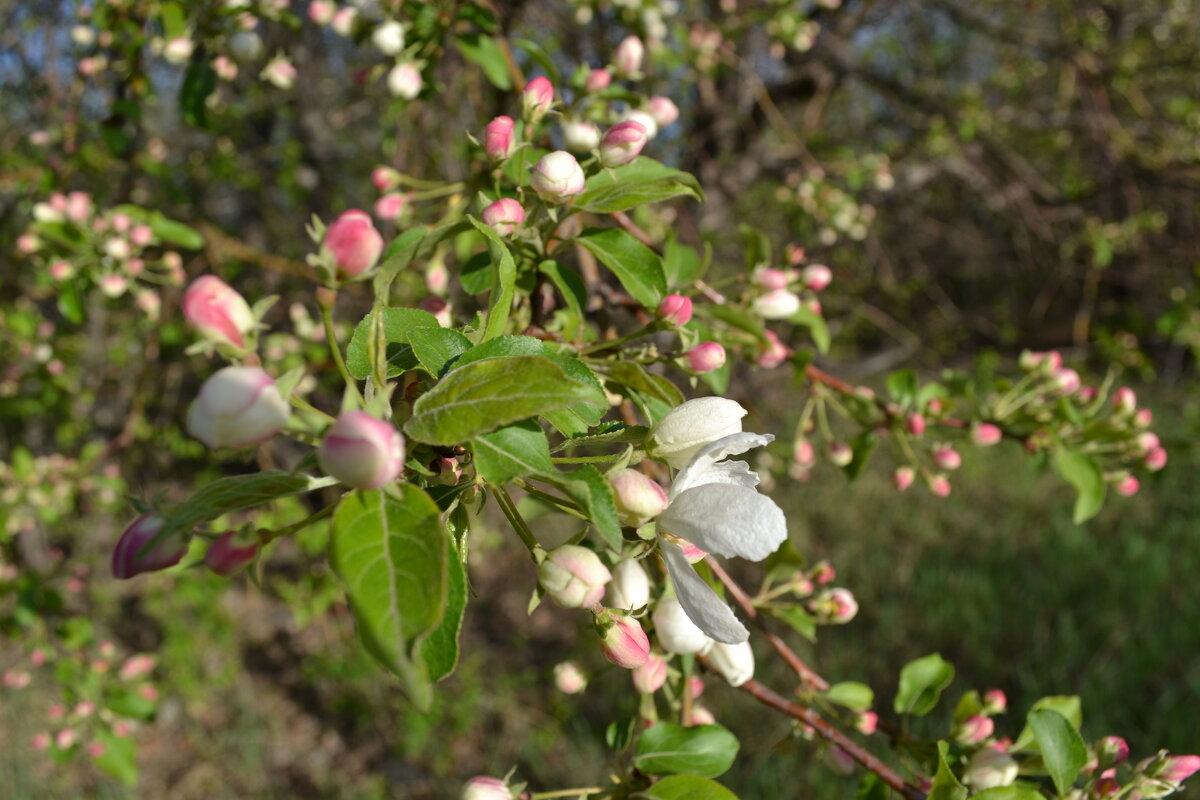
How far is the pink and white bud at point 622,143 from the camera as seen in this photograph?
0.75 metres

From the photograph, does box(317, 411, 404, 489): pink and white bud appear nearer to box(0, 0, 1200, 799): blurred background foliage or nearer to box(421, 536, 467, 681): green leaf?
box(421, 536, 467, 681): green leaf

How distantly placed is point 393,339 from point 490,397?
15 centimetres

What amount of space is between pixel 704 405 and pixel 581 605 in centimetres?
17

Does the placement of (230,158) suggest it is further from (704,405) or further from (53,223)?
(704,405)

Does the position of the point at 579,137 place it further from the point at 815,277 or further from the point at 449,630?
the point at 449,630

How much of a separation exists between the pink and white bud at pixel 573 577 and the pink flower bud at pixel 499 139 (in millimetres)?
390

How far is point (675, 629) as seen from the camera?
2.34ft

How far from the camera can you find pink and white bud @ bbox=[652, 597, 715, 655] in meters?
0.71

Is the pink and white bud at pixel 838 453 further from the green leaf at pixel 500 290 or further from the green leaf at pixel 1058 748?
the green leaf at pixel 500 290

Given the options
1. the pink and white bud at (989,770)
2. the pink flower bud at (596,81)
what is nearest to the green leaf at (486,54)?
the pink flower bud at (596,81)

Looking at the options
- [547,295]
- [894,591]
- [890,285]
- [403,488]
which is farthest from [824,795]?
[403,488]

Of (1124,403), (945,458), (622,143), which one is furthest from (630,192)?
(1124,403)

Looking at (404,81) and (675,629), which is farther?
(404,81)

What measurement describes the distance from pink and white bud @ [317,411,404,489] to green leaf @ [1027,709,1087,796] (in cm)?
69
